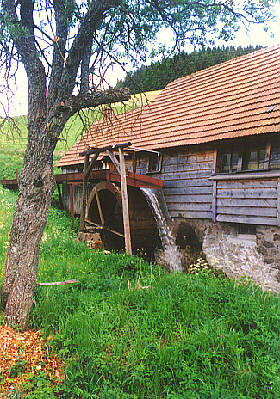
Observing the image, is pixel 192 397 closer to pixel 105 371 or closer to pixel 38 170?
pixel 105 371

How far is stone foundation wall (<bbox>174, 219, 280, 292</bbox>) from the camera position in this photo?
6.77 meters

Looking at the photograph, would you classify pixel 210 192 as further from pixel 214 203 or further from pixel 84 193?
pixel 84 193

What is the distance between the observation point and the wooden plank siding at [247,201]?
21.9 feet

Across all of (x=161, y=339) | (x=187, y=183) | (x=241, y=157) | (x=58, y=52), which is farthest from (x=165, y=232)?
(x=58, y=52)

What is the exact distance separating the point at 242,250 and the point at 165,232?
8.43 ft

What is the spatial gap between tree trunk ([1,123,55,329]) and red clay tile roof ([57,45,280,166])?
2.24 metres

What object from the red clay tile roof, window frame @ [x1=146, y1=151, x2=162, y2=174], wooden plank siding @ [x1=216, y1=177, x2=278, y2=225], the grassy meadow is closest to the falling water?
window frame @ [x1=146, y1=151, x2=162, y2=174]

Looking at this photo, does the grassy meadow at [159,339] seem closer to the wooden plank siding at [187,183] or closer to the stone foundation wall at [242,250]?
the stone foundation wall at [242,250]

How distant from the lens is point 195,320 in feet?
11.9

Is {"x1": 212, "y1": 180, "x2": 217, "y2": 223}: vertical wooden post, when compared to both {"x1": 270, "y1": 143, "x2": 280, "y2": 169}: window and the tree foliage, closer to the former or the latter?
{"x1": 270, "y1": 143, "x2": 280, "y2": 169}: window

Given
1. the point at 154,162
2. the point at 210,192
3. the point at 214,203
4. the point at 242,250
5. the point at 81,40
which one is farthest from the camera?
the point at 154,162

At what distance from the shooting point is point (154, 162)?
34.2ft

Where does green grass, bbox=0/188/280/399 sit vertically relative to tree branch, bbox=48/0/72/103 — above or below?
below

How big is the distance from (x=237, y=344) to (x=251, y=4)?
469cm
